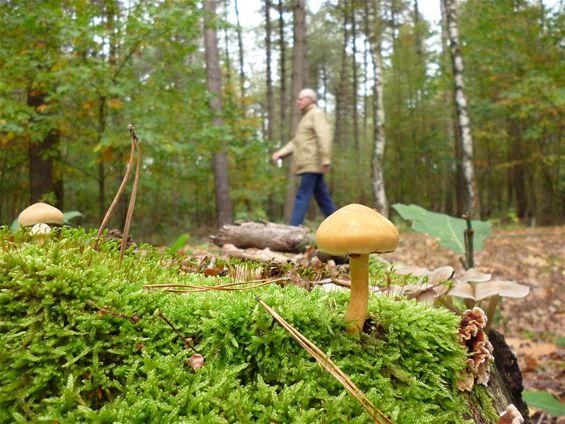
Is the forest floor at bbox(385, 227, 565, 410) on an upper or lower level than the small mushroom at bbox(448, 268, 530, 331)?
lower

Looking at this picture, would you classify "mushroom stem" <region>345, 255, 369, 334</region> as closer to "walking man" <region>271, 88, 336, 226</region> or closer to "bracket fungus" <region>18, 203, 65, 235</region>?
"bracket fungus" <region>18, 203, 65, 235</region>

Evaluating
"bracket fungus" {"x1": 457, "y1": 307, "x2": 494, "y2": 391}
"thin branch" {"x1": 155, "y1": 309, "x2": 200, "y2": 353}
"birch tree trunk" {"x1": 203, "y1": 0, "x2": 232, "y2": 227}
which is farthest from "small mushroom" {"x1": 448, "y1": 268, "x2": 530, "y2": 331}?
"birch tree trunk" {"x1": 203, "y1": 0, "x2": 232, "y2": 227}

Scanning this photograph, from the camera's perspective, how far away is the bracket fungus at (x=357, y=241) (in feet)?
3.82

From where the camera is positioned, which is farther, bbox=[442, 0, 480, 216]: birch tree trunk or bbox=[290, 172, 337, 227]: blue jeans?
bbox=[442, 0, 480, 216]: birch tree trunk

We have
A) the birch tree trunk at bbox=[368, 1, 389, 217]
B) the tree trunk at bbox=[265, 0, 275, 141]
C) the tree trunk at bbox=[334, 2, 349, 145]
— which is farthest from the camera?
the tree trunk at bbox=[334, 2, 349, 145]

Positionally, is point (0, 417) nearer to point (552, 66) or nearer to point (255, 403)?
point (255, 403)

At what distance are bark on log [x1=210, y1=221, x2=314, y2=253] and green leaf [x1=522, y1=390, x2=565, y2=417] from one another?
8.49 feet

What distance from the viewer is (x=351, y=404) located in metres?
1.12

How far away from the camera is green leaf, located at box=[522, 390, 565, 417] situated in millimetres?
2123

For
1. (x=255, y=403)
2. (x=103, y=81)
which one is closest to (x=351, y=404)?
(x=255, y=403)

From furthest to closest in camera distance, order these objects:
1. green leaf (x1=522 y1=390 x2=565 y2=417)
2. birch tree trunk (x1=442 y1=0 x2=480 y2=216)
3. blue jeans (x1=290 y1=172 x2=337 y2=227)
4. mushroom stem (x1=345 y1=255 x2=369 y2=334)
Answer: birch tree trunk (x1=442 y1=0 x2=480 y2=216) < blue jeans (x1=290 y1=172 x2=337 y2=227) < green leaf (x1=522 y1=390 x2=565 y2=417) < mushroom stem (x1=345 y1=255 x2=369 y2=334)

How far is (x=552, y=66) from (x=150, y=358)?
1344 cm

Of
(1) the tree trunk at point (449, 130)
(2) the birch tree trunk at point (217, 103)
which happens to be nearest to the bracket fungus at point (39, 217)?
(2) the birch tree trunk at point (217, 103)

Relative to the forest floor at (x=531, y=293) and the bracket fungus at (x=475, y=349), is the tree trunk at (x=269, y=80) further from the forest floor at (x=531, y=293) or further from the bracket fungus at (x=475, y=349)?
the bracket fungus at (x=475, y=349)
